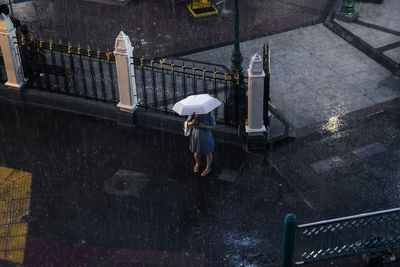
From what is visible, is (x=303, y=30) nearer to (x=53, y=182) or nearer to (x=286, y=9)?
(x=286, y=9)

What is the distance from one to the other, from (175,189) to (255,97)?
2.45 metres

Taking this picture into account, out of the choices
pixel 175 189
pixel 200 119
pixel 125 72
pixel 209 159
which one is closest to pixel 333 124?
pixel 209 159

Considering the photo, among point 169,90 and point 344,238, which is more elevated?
point 169,90

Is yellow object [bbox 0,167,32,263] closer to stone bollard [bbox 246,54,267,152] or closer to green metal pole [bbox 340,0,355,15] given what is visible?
stone bollard [bbox 246,54,267,152]

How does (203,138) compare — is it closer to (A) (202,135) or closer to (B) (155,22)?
(A) (202,135)

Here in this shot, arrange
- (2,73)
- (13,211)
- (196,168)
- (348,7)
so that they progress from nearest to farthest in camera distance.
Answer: (13,211)
(196,168)
(2,73)
(348,7)

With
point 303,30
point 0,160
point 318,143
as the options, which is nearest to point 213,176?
point 318,143

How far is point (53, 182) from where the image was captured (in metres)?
12.1

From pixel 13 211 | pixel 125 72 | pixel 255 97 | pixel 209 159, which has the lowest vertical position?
pixel 13 211

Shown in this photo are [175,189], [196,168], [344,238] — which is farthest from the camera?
[196,168]

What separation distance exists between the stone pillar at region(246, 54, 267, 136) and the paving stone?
80.9 inches

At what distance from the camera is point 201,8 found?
20.0 metres

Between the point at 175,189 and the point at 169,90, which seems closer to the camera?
the point at 175,189

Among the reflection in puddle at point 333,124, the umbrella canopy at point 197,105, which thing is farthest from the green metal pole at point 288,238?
the reflection in puddle at point 333,124
